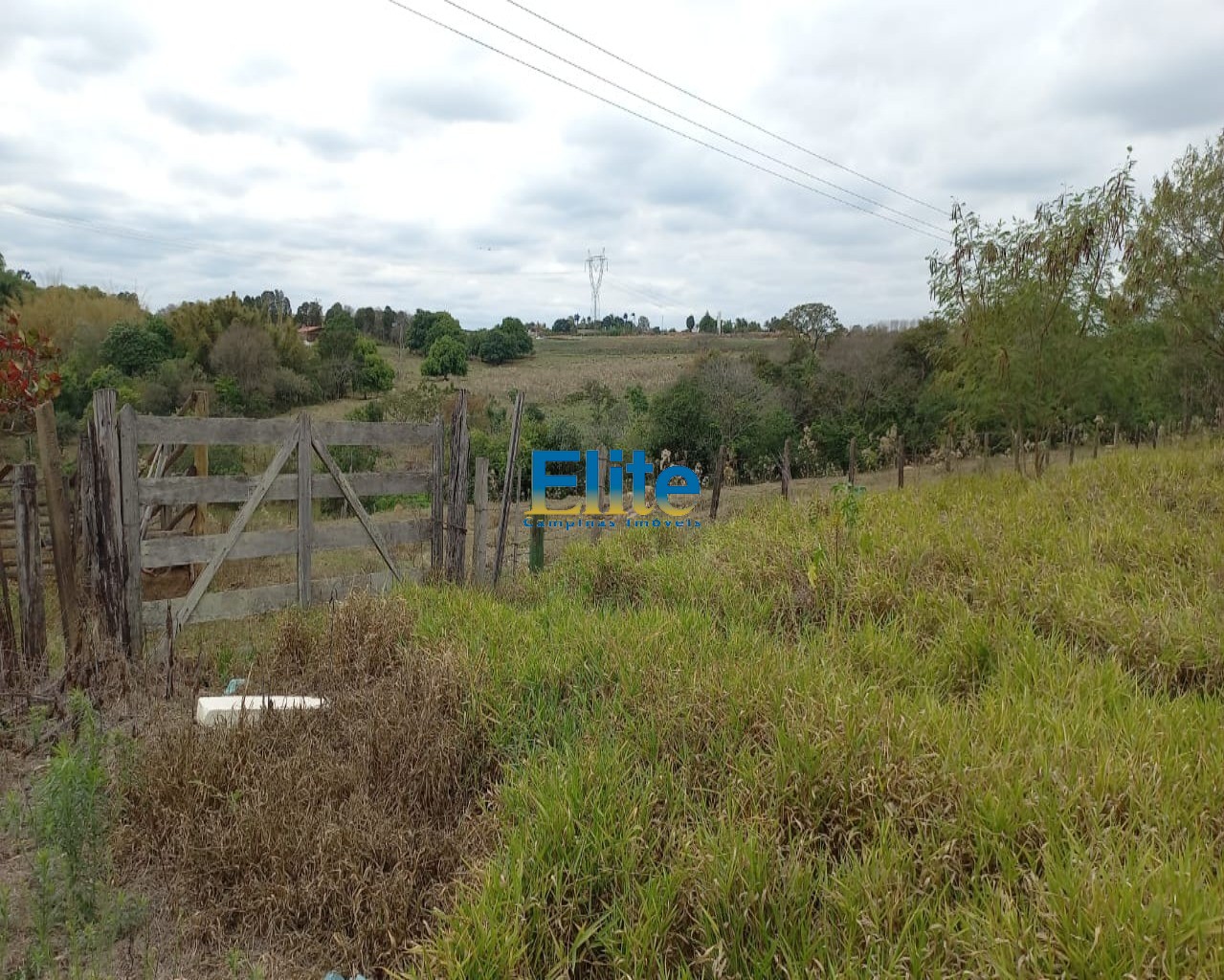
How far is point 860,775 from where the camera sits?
2914 millimetres

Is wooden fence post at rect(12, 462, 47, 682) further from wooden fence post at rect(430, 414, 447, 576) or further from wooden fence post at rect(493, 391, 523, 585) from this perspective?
wooden fence post at rect(493, 391, 523, 585)

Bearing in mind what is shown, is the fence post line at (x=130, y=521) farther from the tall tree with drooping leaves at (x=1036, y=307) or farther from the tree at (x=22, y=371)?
the tall tree with drooping leaves at (x=1036, y=307)

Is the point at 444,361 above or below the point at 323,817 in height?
above

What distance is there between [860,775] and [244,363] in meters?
32.2

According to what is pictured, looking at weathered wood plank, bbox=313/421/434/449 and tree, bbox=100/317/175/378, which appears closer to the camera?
weathered wood plank, bbox=313/421/434/449

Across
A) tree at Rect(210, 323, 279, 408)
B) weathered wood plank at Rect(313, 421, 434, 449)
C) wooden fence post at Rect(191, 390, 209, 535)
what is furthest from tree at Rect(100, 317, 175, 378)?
weathered wood plank at Rect(313, 421, 434, 449)

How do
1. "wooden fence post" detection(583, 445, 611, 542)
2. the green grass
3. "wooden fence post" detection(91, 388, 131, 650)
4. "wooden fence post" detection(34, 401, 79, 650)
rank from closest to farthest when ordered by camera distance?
the green grass
"wooden fence post" detection(34, 401, 79, 650)
"wooden fence post" detection(91, 388, 131, 650)
"wooden fence post" detection(583, 445, 611, 542)

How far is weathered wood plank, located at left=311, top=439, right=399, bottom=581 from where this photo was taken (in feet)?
21.3

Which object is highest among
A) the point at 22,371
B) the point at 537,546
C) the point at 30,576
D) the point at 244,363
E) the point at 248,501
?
the point at 244,363

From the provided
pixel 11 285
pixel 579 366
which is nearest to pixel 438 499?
pixel 11 285

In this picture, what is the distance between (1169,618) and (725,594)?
8.62 feet

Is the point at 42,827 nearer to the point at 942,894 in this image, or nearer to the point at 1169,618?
the point at 942,894

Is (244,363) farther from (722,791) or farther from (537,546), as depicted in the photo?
(722,791)

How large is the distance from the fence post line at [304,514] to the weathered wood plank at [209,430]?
0.11m
